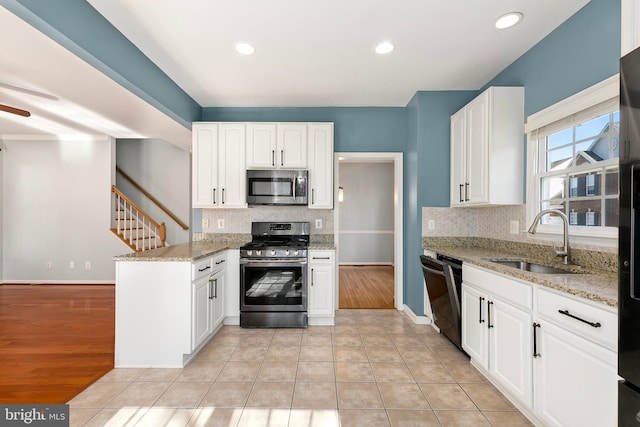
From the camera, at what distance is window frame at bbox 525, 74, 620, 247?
1.91 m

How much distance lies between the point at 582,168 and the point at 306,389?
2543 mm

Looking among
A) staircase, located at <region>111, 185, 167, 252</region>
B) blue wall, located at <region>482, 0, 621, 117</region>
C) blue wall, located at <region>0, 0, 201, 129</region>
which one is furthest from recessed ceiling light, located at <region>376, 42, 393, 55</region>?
staircase, located at <region>111, 185, 167, 252</region>

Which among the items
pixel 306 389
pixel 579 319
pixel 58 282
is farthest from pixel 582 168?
pixel 58 282

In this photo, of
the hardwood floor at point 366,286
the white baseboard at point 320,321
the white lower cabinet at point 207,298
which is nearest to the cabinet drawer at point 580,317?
the white baseboard at point 320,321

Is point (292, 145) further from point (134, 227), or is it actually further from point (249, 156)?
point (134, 227)

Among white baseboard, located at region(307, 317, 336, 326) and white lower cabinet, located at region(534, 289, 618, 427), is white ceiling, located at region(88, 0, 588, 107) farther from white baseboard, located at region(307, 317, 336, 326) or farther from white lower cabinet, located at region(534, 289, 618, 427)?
white baseboard, located at region(307, 317, 336, 326)

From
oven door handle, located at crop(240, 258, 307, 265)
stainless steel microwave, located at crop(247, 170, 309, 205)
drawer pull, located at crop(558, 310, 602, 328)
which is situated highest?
stainless steel microwave, located at crop(247, 170, 309, 205)

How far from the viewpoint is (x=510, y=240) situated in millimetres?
2945

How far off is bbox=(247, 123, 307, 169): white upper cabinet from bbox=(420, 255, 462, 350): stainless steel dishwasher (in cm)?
185

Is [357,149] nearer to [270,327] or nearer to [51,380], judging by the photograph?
[270,327]

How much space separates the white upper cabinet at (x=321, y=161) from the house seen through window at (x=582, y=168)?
6.69 feet

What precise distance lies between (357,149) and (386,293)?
2.40 meters

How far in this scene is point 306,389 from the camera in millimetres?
2240

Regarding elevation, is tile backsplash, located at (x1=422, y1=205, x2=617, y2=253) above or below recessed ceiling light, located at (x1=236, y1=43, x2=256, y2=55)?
below
